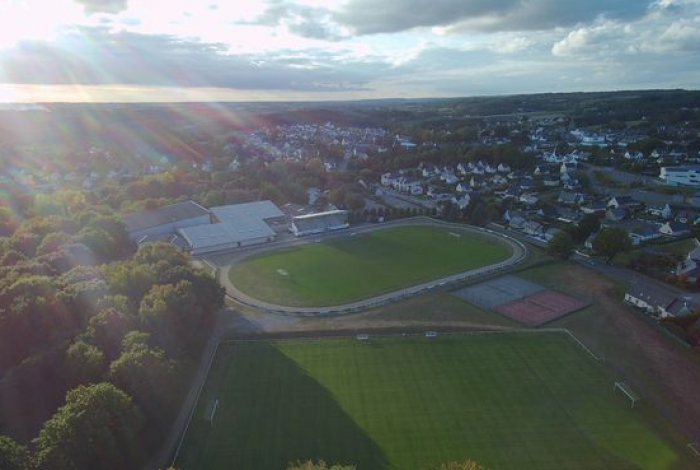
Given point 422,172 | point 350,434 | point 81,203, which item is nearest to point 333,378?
point 350,434

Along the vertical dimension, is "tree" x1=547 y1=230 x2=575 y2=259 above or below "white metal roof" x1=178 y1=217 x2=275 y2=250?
above

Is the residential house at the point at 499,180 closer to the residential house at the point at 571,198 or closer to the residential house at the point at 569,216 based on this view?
the residential house at the point at 571,198

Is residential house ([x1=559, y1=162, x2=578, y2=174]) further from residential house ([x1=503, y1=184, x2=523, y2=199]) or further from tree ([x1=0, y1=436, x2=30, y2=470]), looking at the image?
tree ([x1=0, y1=436, x2=30, y2=470])

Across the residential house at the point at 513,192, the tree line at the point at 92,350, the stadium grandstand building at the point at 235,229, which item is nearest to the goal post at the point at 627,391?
the tree line at the point at 92,350

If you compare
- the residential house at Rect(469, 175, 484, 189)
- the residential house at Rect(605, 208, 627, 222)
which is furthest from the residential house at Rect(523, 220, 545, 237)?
the residential house at Rect(469, 175, 484, 189)

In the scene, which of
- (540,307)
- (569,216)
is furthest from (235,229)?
(569,216)

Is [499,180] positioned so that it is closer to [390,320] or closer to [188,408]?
[390,320]
